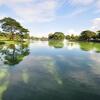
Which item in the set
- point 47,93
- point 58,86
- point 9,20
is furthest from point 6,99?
point 9,20

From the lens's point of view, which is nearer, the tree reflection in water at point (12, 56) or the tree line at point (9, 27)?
the tree reflection in water at point (12, 56)

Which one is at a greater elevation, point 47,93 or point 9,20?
point 9,20

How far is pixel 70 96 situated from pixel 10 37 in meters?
88.3

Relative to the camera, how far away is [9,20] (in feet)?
296

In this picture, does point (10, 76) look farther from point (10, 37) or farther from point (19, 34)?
point (19, 34)

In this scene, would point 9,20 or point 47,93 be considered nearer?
point 47,93

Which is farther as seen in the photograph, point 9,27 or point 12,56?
point 9,27

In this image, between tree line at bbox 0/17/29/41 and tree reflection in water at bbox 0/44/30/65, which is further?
tree line at bbox 0/17/29/41

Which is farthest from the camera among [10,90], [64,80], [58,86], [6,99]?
[64,80]

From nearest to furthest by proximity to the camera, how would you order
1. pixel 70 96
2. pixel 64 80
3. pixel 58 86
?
pixel 70 96 → pixel 58 86 → pixel 64 80

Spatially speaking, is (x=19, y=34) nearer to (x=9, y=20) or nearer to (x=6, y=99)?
(x=9, y=20)

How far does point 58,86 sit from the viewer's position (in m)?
11.2

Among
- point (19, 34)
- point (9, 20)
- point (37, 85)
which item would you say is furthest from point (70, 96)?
point (19, 34)

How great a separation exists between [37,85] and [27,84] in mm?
662
